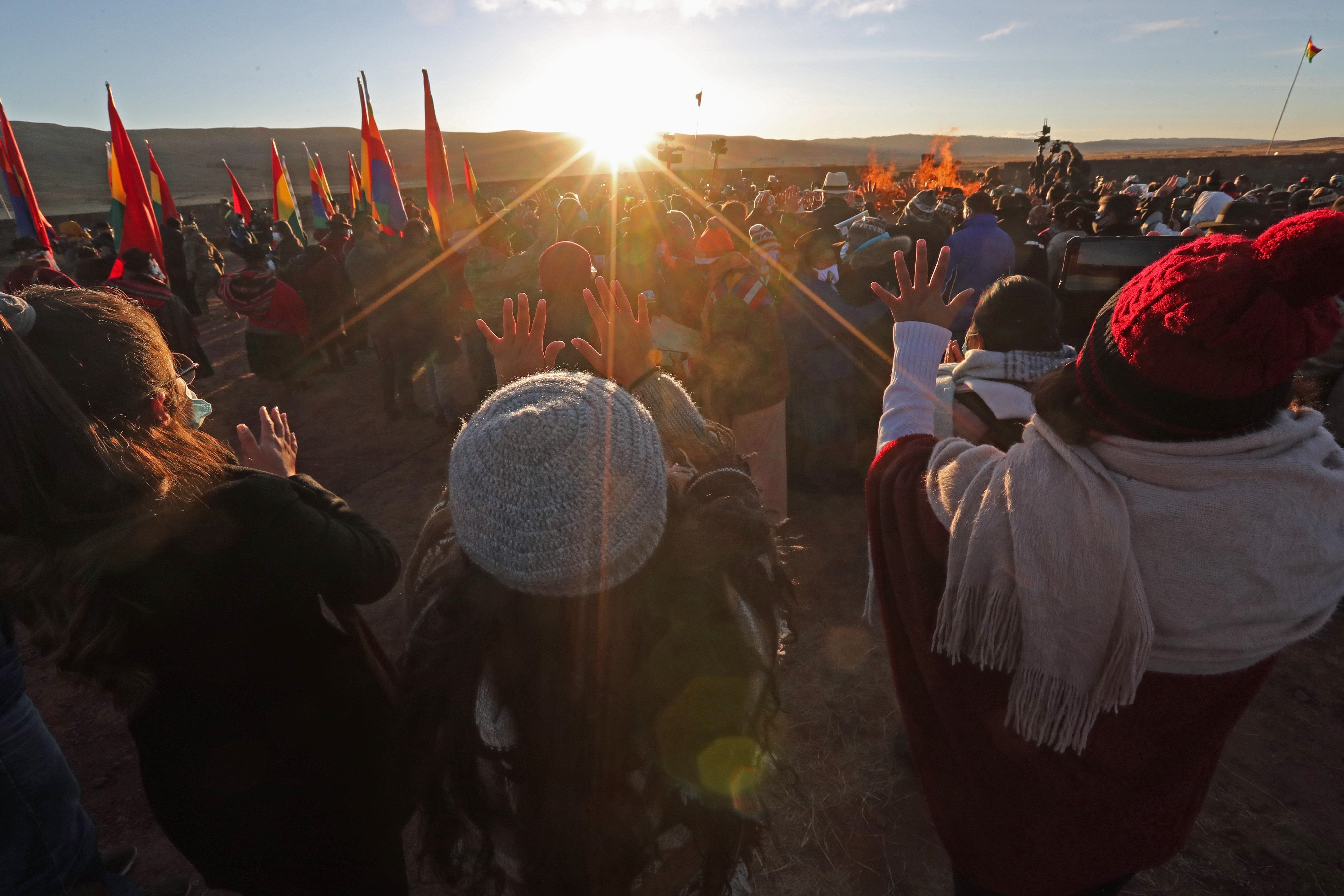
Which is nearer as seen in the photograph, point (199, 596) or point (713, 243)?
point (199, 596)

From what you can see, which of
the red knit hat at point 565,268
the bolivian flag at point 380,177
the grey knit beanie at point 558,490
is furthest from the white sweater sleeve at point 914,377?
the bolivian flag at point 380,177

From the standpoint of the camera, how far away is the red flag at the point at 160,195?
358 inches

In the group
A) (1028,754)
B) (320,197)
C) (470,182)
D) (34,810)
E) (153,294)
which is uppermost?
(470,182)

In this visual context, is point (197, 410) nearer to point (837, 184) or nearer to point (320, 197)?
point (837, 184)

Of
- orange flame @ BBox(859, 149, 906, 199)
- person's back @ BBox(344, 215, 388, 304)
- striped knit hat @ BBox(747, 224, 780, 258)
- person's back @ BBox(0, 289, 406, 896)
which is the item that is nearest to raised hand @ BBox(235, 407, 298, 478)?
person's back @ BBox(0, 289, 406, 896)

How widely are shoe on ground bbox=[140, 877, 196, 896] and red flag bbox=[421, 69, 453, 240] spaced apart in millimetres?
7670

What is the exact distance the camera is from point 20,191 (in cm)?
711

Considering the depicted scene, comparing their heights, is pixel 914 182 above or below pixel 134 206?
above

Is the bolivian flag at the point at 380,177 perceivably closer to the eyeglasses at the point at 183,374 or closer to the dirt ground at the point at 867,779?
the dirt ground at the point at 867,779

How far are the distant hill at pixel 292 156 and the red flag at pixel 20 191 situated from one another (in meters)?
35.0

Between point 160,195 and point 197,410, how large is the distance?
1119 cm

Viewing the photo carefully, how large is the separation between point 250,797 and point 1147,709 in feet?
6.67

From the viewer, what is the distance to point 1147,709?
1.22 m

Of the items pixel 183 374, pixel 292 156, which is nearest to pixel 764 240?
pixel 183 374
